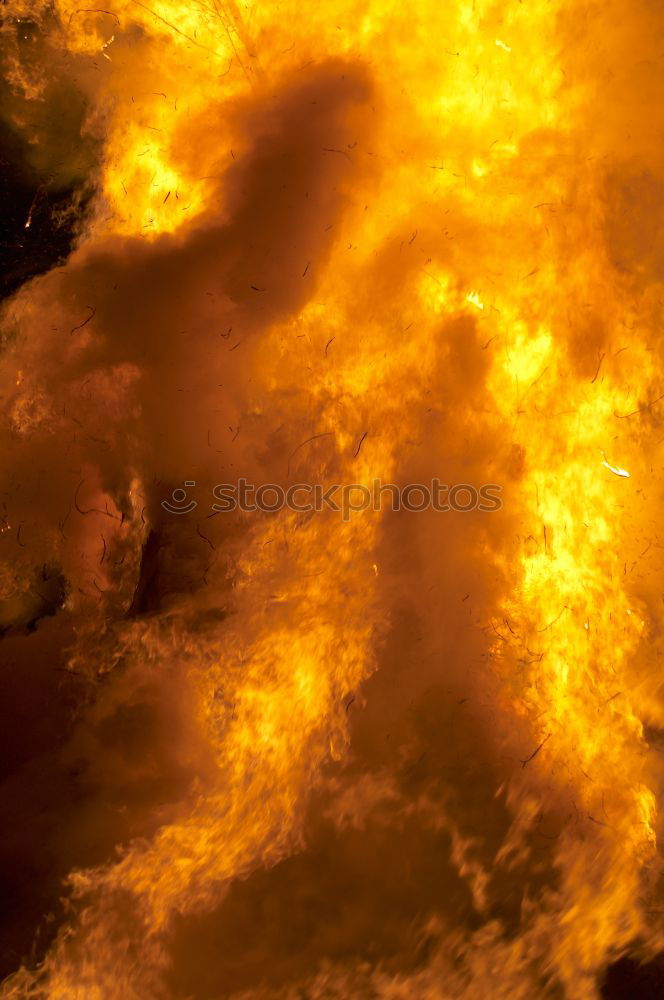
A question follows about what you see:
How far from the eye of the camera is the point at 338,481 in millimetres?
2250

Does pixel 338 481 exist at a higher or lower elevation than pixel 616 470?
higher

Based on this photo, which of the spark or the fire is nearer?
the fire

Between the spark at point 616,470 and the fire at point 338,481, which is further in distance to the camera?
the spark at point 616,470

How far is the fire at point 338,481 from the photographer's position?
221cm

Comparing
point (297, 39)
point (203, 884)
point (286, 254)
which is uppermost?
point (297, 39)

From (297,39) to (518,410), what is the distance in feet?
4.47

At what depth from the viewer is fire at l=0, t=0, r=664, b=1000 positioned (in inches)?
87.0

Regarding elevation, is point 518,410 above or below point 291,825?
above

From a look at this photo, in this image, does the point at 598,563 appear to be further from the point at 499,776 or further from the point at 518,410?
the point at 499,776

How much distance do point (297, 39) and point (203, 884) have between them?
105 inches

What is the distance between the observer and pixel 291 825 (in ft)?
7.36

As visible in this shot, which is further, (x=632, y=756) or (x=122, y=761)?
(x=632, y=756)

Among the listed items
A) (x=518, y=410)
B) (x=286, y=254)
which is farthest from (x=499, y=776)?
(x=286, y=254)

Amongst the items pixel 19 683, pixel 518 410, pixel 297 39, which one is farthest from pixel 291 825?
pixel 297 39
